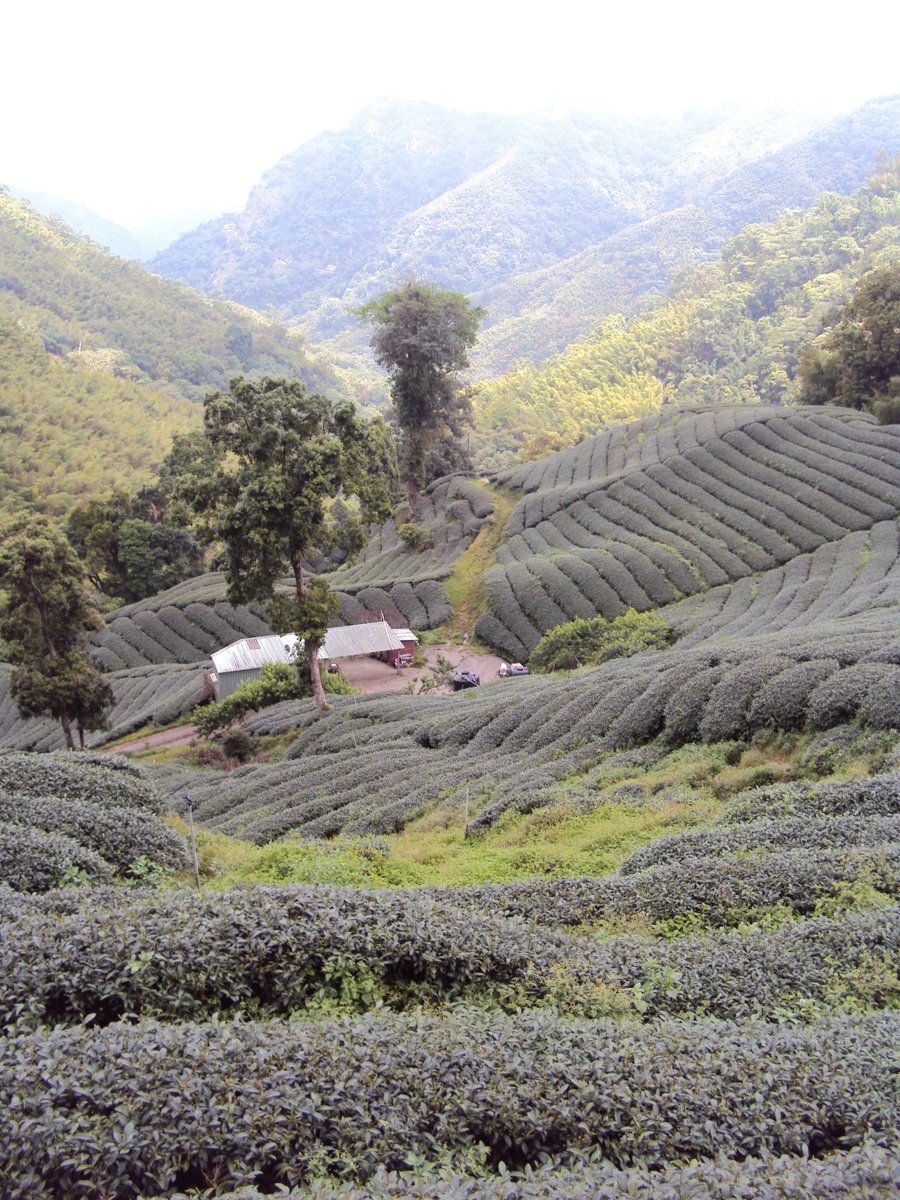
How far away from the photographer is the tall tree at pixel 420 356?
157ft

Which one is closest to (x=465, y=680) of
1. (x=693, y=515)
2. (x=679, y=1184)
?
(x=693, y=515)

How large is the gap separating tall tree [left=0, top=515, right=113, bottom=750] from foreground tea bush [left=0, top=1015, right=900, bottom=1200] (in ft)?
65.3

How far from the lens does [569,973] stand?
695 centimetres

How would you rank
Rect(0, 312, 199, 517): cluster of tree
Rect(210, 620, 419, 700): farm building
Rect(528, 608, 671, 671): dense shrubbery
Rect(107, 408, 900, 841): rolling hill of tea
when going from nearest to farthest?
1. Rect(107, 408, 900, 841): rolling hill of tea
2. Rect(528, 608, 671, 671): dense shrubbery
3. Rect(210, 620, 419, 700): farm building
4. Rect(0, 312, 199, 517): cluster of tree

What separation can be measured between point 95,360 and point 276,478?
90.5m

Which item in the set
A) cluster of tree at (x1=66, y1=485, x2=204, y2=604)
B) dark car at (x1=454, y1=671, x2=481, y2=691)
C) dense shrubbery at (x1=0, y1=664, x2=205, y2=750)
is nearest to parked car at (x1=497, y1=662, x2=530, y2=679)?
dark car at (x1=454, y1=671, x2=481, y2=691)

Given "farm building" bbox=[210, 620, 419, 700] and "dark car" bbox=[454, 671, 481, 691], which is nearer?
"dark car" bbox=[454, 671, 481, 691]

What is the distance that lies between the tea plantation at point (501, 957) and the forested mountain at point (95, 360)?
4488cm

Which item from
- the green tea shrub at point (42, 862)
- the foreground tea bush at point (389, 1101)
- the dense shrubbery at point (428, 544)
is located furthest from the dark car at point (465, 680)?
the foreground tea bush at point (389, 1101)

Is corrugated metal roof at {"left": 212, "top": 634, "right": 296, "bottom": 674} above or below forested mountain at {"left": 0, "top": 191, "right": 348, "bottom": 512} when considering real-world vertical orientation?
below

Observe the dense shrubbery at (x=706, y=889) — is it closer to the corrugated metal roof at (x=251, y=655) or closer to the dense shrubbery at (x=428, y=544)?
the corrugated metal roof at (x=251, y=655)

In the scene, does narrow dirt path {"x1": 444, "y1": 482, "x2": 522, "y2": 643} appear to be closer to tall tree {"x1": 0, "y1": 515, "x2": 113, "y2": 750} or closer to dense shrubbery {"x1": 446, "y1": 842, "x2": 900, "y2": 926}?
tall tree {"x1": 0, "y1": 515, "x2": 113, "y2": 750}

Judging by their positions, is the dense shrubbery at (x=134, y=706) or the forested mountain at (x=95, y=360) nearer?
the dense shrubbery at (x=134, y=706)

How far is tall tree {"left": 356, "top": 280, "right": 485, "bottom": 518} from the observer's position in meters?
47.9
